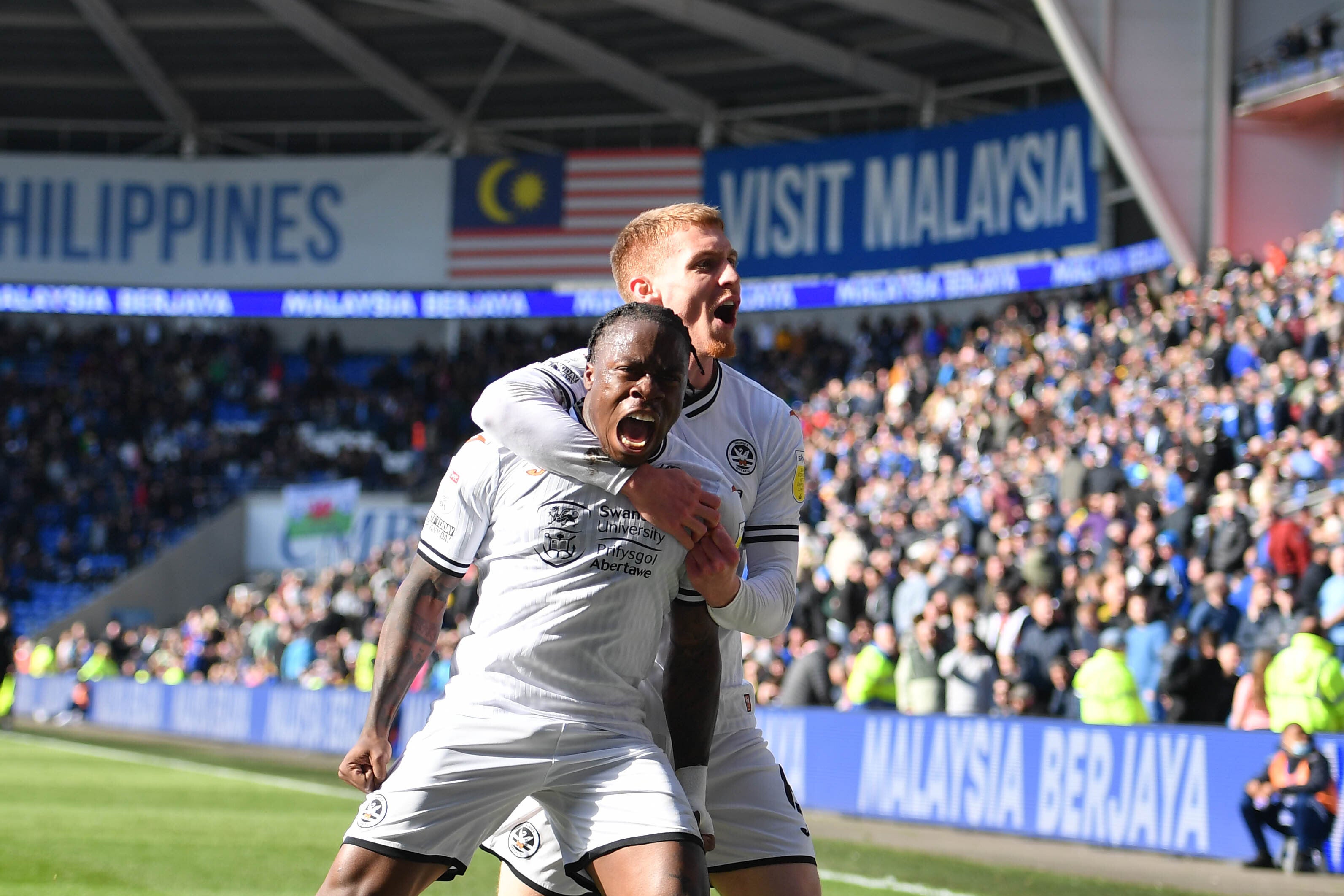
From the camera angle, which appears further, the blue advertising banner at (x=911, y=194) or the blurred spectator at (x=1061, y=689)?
the blue advertising banner at (x=911, y=194)

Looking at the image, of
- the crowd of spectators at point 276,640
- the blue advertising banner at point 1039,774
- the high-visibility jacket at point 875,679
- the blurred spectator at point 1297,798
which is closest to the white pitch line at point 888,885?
the blue advertising banner at point 1039,774

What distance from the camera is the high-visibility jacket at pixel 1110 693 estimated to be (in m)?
12.3

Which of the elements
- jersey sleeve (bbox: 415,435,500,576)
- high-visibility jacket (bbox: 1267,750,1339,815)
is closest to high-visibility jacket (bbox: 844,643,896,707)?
high-visibility jacket (bbox: 1267,750,1339,815)

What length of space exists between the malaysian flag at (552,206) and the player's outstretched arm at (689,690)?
34.0 m

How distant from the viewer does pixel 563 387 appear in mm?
4090

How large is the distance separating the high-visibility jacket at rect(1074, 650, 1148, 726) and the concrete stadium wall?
27.9 metres

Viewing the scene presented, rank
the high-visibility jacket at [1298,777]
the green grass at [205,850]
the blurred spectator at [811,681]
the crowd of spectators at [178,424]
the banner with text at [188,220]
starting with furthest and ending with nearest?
1. the banner with text at [188,220]
2. the crowd of spectators at [178,424]
3. the blurred spectator at [811,681]
4. the high-visibility jacket at [1298,777]
5. the green grass at [205,850]

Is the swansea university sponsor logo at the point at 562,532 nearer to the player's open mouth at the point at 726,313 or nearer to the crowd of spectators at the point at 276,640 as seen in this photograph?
the player's open mouth at the point at 726,313

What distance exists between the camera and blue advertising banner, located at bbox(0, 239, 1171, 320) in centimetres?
3488

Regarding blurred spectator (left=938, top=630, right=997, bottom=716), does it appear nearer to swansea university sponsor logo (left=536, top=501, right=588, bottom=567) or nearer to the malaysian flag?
swansea university sponsor logo (left=536, top=501, right=588, bottom=567)

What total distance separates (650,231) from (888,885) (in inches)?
252

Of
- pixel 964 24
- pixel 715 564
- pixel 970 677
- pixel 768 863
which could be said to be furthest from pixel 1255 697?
pixel 964 24

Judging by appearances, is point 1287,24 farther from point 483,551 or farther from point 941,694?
point 483,551

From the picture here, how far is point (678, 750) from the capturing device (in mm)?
4062
